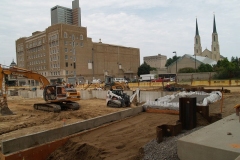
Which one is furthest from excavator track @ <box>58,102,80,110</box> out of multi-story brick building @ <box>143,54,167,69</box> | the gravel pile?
multi-story brick building @ <box>143,54,167,69</box>

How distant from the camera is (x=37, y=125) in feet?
40.2

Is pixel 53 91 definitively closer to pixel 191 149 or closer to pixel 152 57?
pixel 191 149

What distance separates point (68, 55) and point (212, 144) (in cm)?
6266

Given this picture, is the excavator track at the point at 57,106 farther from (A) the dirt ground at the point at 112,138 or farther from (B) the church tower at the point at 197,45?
(B) the church tower at the point at 197,45

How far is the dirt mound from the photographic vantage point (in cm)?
703

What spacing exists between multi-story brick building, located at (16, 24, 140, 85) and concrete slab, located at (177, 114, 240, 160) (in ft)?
194

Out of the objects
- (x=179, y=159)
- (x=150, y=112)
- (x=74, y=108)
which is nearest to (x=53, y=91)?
(x=74, y=108)

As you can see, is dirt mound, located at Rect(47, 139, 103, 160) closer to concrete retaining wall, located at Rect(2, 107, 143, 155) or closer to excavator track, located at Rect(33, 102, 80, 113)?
concrete retaining wall, located at Rect(2, 107, 143, 155)

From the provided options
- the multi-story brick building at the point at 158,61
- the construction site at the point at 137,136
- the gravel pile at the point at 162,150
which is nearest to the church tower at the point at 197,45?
the multi-story brick building at the point at 158,61

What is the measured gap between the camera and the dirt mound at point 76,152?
703 centimetres

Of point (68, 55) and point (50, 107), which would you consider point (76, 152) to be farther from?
point (68, 55)

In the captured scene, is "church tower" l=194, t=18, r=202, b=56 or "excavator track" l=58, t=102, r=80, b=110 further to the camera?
"church tower" l=194, t=18, r=202, b=56

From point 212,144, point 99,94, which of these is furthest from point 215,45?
point 212,144

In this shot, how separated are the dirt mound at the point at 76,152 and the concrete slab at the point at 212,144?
2.88m
